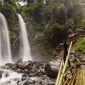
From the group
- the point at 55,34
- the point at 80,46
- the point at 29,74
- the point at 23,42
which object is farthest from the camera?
the point at 23,42

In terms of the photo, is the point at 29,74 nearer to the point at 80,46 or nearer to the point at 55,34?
the point at 80,46

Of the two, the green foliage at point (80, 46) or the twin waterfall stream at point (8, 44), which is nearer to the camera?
the green foliage at point (80, 46)

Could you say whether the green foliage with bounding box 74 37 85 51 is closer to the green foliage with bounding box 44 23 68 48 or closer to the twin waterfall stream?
the green foliage with bounding box 44 23 68 48

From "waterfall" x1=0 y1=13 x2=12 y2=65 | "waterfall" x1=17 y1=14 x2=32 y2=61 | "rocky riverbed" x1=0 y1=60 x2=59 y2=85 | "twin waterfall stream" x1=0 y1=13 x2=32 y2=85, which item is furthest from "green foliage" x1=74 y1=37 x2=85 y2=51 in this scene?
"waterfall" x1=0 y1=13 x2=12 y2=65

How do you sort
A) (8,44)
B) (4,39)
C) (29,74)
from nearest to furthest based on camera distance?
(29,74), (8,44), (4,39)

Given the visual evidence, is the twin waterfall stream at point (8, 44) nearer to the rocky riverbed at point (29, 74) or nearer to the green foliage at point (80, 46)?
the rocky riverbed at point (29, 74)

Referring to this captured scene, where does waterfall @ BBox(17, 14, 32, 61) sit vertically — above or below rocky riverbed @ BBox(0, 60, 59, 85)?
above

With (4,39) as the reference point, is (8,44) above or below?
below

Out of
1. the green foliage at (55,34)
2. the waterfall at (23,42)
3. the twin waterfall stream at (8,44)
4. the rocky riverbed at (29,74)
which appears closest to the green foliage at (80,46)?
the green foliage at (55,34)

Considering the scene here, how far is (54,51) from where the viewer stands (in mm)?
32969

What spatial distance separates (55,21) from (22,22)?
5.45 m

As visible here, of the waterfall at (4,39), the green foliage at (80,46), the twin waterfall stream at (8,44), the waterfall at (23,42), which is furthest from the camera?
the waterfall at (23,42)

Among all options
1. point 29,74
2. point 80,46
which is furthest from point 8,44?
point 29,74

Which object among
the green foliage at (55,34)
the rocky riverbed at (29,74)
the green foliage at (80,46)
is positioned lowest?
the rocky riverbed at (29,74)
